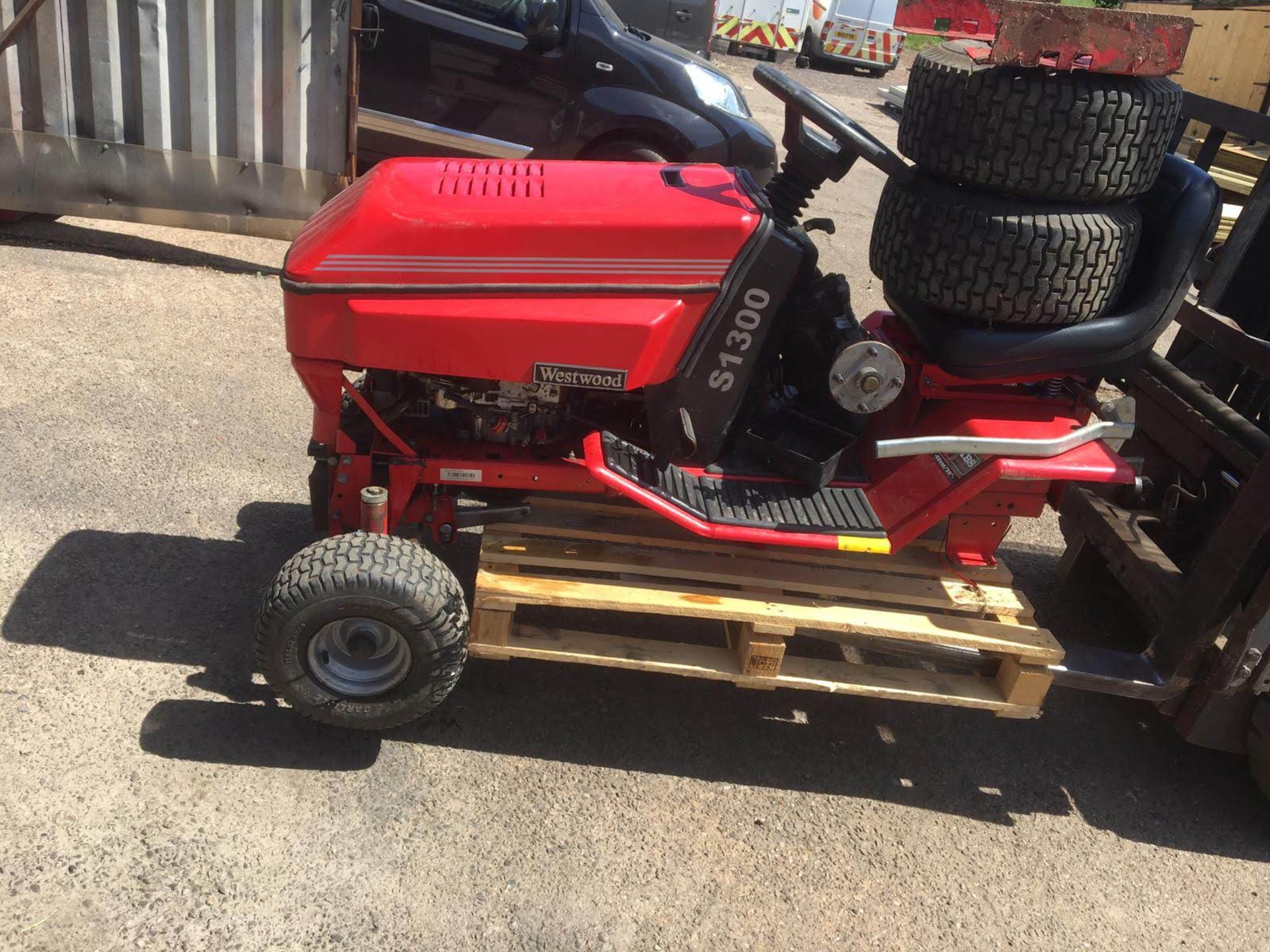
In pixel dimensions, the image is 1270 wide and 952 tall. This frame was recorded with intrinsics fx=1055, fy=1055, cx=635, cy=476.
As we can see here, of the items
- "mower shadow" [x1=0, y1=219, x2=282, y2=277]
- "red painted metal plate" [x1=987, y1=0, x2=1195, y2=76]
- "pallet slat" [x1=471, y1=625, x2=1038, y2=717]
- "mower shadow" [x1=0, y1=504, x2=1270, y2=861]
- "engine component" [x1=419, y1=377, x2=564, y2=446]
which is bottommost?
"mower shadow" [x1=0, y1=219, x2=282, y2=277]

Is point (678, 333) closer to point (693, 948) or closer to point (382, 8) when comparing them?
point (693, 948)

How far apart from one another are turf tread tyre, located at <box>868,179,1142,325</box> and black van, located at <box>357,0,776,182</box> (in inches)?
177

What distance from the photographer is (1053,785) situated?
349 cm

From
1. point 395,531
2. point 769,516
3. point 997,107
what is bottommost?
point 395,531

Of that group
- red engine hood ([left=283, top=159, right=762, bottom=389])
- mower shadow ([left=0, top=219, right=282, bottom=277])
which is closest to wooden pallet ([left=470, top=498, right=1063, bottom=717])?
red engine hood ([left=283, top=159, right=762, bottom=389])

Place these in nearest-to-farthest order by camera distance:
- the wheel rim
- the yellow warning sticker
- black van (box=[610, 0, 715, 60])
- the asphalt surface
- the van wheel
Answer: the asphalt surface → the wheel rim → the yellow warning sticker → the van wheel → black van (box=[610, 0, 715, 60])

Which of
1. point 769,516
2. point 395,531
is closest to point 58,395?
point 395,531

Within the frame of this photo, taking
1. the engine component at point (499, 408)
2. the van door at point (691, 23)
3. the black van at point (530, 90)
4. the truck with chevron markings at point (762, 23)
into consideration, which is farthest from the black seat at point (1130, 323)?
the truck with chevron markings at point (762, 23)

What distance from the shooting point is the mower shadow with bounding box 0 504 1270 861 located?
324 cm

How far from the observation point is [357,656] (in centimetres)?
311

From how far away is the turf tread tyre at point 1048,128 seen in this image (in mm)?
2842

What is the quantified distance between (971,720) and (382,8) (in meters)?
5.93

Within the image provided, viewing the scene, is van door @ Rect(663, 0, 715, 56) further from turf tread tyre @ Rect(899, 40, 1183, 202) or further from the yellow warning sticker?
the yellow warning sticker

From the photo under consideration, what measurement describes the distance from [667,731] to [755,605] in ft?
1.88
